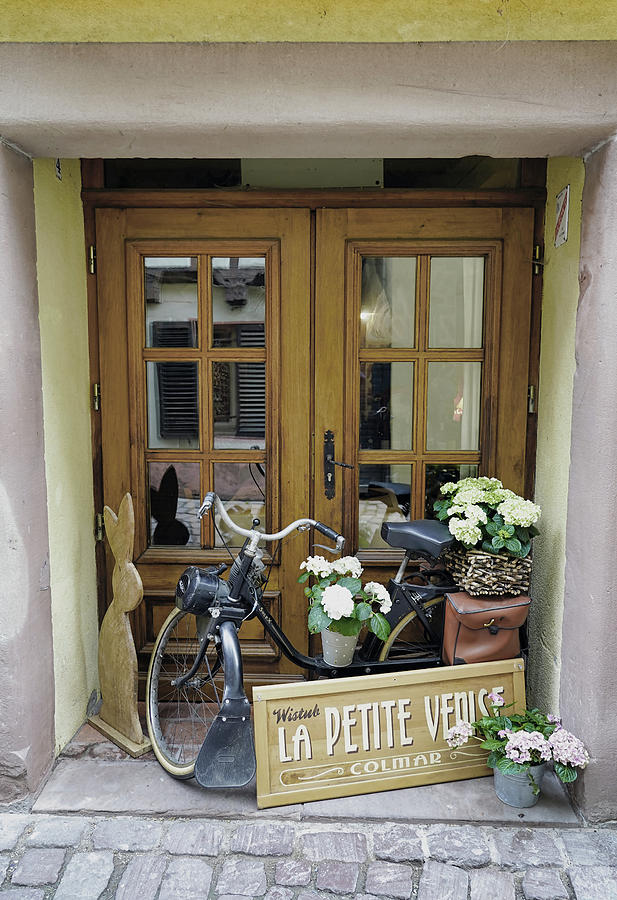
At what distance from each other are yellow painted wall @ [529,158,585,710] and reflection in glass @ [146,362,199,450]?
5.97 feet

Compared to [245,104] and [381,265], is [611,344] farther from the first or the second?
[245,104]

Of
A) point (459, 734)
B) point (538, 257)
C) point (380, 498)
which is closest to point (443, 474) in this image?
point (380, 498)

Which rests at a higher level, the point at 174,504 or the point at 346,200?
the point at 346,200

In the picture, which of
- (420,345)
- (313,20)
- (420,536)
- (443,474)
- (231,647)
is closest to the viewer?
(313,20)

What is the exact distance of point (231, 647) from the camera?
9.79ft

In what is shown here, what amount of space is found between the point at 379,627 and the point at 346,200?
2.14m

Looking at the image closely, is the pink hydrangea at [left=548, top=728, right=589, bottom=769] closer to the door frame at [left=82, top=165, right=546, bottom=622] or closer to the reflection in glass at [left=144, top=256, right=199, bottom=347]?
the door frame at [left=82, top=165, right=546, bottom=622]

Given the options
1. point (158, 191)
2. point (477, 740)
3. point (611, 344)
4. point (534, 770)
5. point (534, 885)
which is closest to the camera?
point (534, 885)

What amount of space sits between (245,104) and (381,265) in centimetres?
117

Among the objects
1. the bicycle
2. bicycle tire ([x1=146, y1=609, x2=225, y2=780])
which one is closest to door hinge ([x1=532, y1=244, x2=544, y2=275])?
the bicycle

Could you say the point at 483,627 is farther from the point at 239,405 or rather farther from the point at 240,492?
the point at 239,405

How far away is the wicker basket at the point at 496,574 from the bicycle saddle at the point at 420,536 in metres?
0.15

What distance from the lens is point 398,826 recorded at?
109 inches

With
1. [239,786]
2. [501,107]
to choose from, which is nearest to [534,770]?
[239,786]
